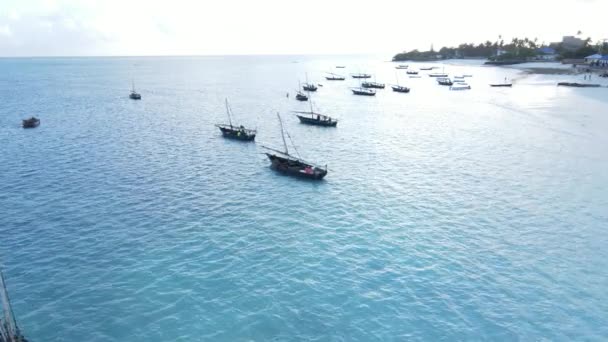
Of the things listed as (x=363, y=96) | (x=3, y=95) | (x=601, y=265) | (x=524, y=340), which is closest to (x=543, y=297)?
(x=524, y=340)

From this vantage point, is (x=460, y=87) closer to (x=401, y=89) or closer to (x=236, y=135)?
(x=401, y=89)

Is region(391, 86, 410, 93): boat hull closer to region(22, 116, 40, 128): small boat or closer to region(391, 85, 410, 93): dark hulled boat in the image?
region(391, 85, 410, 93): dark hulled boat

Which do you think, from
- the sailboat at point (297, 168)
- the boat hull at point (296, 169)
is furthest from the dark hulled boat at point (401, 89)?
the boat hull at point (296, 169)

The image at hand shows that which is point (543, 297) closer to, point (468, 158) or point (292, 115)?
point (468, 158)

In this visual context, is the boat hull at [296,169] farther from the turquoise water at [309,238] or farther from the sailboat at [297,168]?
the turquoise water at [309,238]

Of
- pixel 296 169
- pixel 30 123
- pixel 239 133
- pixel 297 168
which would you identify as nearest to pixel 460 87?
pixel 239 133

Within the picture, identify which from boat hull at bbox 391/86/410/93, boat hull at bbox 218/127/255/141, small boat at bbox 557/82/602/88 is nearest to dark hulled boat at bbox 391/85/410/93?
boat hull at bbox 391/86/410/93
